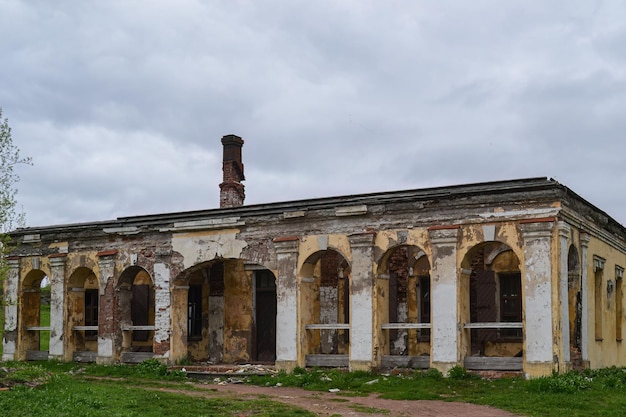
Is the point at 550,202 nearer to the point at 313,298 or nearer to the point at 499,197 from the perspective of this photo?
the point at 499,197

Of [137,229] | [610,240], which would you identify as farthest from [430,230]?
[137,229]

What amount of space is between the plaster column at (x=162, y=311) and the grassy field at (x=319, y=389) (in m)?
2.15

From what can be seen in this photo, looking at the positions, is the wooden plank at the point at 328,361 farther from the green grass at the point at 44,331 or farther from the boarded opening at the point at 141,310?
the green grass at the point at 44,331

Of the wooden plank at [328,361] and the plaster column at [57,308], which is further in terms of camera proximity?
the plaster column at [57,308]

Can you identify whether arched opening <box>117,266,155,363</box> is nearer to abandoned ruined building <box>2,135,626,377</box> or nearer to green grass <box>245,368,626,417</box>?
abandoned ruined building <box>2,135,626,377</box>

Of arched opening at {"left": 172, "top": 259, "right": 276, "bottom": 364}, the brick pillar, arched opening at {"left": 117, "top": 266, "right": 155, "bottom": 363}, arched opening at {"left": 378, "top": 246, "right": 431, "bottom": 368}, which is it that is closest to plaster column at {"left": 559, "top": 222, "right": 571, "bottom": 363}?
the brick pillar

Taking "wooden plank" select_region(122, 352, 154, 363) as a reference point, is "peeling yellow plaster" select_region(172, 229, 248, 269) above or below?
above

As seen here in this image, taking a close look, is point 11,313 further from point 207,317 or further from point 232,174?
point 232,174

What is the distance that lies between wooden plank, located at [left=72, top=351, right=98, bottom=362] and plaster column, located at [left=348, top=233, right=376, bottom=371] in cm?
793

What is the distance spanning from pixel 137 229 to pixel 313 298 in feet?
17.6

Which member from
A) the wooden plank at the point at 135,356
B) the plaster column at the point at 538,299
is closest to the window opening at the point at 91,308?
the wooden plank at the point at 135,356

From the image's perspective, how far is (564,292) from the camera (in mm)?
15773

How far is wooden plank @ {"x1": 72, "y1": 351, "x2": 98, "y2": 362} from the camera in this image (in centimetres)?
2177

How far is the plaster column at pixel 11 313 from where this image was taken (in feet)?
76.7
